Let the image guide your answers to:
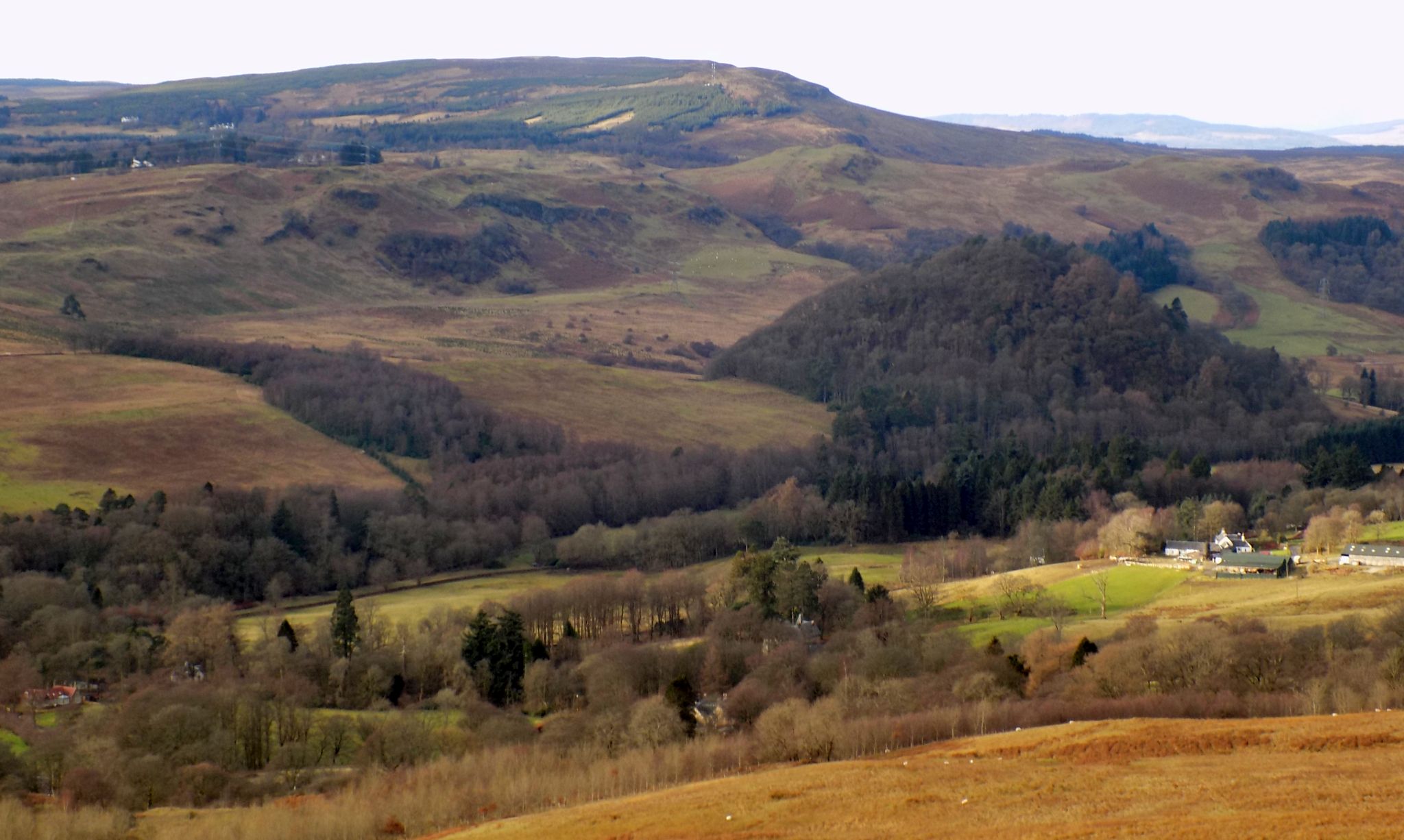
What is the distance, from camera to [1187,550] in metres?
85.0

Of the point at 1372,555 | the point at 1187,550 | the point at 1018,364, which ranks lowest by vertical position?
the point at 1187,550

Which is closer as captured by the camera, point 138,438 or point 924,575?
point 924,575


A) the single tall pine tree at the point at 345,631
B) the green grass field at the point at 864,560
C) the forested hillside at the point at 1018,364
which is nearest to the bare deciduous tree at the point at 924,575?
the green grass field at the point at 864,560

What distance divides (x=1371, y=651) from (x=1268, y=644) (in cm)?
361

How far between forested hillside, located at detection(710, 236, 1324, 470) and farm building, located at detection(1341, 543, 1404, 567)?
142 feet

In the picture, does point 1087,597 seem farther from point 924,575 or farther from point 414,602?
point 414,602

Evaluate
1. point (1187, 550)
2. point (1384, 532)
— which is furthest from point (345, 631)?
point (1384, 532)

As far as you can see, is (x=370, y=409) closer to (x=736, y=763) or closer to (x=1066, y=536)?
(x=1066, y=536)

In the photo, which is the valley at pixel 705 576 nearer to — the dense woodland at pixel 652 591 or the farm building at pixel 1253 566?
the dense woodland at pixel 652 591

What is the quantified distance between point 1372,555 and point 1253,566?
6.12 metres

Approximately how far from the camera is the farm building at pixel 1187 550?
273ft

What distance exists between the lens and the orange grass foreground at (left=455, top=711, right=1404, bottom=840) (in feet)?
123

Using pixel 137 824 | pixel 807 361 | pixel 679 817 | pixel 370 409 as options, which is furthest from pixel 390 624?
pixel 807 361

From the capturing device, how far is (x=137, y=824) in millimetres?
46906
